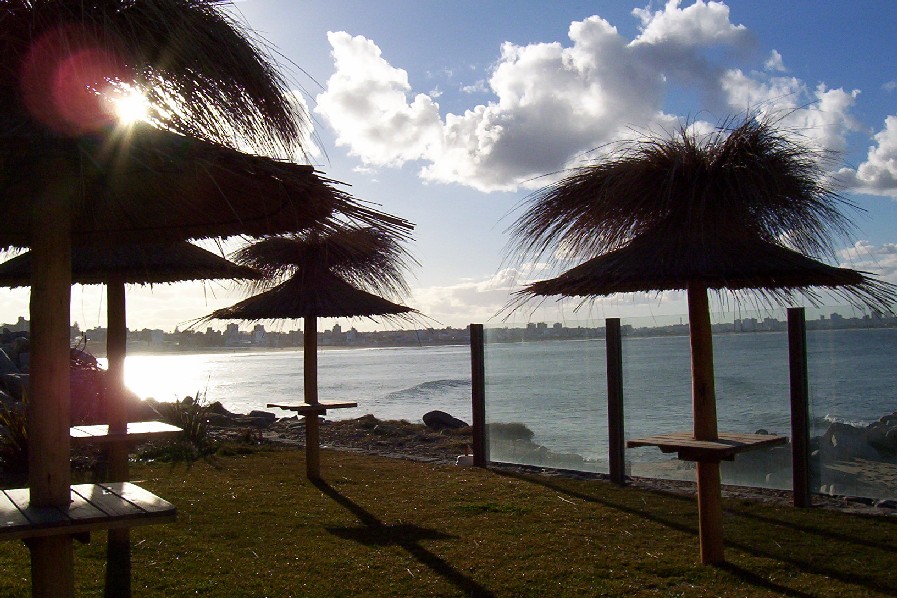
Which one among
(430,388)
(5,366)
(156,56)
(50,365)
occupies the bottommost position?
(430,388)

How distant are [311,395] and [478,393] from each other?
2.41 m

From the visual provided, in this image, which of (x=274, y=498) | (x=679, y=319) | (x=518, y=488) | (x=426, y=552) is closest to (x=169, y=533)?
(x=274, y=498)

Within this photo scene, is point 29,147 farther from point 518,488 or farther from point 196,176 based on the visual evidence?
point 518,488

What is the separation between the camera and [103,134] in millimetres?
2902

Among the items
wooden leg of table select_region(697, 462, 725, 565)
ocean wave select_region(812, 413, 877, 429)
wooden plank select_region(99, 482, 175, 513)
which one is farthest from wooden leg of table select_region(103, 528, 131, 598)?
ocean wave select_region(812, 413, 877, 429)

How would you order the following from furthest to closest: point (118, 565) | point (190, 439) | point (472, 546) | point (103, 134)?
point (190, 439)
point (472, 546)
point (118, 565)
point (103, 134)

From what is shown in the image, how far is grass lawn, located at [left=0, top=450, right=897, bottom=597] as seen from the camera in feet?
16.5

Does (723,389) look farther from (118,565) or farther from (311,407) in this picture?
(118,565)

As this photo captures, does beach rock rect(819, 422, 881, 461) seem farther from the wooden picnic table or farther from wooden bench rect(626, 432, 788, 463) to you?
the wooden picnic table

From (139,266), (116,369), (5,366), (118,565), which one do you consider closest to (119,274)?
(139,266)

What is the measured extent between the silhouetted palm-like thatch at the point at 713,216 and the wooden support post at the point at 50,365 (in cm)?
295

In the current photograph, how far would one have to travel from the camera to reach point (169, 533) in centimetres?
644

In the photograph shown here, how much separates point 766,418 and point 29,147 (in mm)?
7534

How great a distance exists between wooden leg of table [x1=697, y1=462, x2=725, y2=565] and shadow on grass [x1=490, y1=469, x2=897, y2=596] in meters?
0.11
